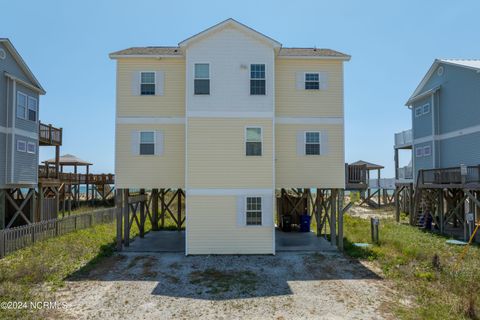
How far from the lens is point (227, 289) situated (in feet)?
33.9

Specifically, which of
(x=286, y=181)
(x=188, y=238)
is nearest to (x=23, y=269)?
(x=188, y=238)

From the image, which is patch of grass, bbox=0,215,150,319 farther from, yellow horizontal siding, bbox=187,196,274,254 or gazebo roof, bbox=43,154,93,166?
gazebo roof, bbox=43,154,93,166

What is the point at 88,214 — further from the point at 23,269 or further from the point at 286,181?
the point at 286,181

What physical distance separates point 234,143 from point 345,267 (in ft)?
21.3

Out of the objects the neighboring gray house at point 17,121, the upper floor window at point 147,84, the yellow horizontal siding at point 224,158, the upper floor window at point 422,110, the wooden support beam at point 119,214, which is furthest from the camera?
the upper floor window at point 422,110

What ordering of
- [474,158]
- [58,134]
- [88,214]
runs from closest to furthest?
[474,158], [88,214], [58,134]

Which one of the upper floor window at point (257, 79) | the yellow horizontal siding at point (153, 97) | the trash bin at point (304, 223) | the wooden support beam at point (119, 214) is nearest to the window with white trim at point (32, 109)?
the yellow horizontal siding at point (153, 97)

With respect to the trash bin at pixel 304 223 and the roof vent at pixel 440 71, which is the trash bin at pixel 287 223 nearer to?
the trash bin at pixel 304 223

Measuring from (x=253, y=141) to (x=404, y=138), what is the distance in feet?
58.5

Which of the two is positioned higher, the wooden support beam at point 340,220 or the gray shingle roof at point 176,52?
the gray shingle roof at point 176,52

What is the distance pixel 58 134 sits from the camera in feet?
80.4

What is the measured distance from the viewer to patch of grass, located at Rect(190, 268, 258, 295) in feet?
34.0

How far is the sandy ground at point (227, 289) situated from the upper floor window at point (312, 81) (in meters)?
7.51

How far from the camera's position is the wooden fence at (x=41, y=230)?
→ 13995 millimetres
